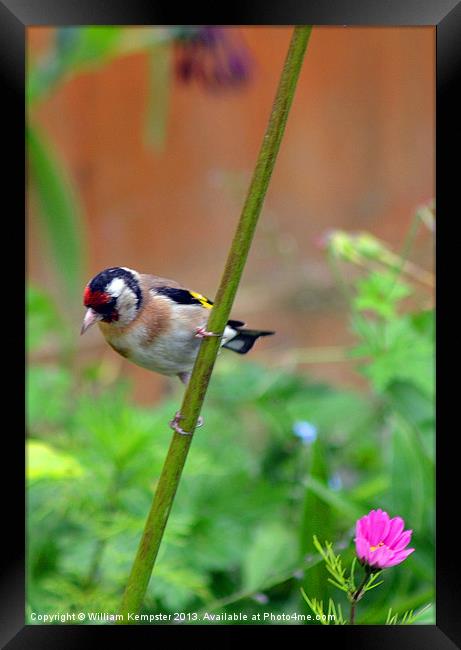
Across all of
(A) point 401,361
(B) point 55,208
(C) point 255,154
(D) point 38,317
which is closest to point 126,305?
(A) point 401,361

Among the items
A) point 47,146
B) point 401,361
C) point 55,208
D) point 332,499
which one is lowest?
point 332,499

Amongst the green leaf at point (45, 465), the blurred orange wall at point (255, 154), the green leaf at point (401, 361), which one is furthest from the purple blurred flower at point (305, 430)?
the blurred orange wall at point (255, 154)

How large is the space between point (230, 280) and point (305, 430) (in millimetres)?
752

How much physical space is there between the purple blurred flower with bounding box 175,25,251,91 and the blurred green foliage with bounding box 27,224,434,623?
44cm

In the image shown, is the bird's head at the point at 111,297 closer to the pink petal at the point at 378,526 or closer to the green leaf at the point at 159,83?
the pink petal at the point at 378,526

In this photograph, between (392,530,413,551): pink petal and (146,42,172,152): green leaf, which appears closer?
(392,530,413,551): pink petal

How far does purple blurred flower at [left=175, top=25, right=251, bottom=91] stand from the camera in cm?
143

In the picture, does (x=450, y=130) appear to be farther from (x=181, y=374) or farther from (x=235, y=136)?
(x=235, y=136)

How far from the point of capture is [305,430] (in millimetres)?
1165

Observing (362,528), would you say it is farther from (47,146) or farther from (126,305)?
(47,146)

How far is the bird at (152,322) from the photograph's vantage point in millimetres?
444

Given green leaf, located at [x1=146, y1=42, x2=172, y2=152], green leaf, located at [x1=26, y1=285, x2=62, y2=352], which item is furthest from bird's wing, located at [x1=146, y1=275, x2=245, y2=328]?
green leaf, located at [x1=146, y1=42, x2=172, y2=152]

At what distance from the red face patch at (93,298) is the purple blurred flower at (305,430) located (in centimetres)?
67

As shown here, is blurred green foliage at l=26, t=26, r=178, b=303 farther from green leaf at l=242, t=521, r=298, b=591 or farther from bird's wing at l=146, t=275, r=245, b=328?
bird's wing at l=146, t=275, r=245, b=328
